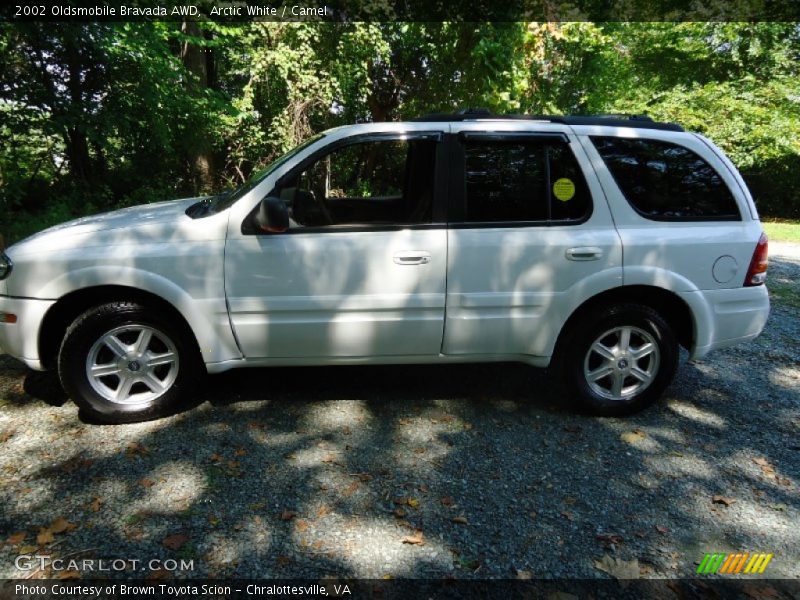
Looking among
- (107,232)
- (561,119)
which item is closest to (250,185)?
(107,232)

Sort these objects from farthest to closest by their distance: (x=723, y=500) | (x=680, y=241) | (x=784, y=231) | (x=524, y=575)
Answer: (x=784, y=231) < (x=680, y=241) < (x=723, y=500) < (x=524, y=575)

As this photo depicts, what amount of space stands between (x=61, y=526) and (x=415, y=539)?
166 centimetres

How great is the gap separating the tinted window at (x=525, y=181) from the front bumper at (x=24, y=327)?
2711 millimetres

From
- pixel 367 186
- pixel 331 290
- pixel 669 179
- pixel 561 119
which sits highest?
pixel 561 119

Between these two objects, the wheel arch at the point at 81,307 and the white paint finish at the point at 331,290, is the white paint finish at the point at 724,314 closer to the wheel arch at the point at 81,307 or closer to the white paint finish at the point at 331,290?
the white paint finish at the point at 331,290

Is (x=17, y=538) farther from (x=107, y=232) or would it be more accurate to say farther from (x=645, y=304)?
(x=645, y=304)

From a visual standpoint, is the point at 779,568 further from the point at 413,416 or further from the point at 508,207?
the point at 508,207

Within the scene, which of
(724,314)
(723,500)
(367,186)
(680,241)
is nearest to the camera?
(723,500)

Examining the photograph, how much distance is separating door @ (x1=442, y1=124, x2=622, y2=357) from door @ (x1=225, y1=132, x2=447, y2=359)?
0.54ft

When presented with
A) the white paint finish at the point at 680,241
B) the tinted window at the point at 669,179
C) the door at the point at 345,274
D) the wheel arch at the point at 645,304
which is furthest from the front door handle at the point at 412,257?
the tinted window at the point at 669,179

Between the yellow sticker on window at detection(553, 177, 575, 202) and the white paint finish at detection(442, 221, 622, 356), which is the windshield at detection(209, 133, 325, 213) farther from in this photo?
the yellow sticker on window at detection(553, 177, 575, 202)

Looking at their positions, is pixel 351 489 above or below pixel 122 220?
below

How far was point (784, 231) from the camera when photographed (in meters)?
14.2

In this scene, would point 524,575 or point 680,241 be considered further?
point 680,241
